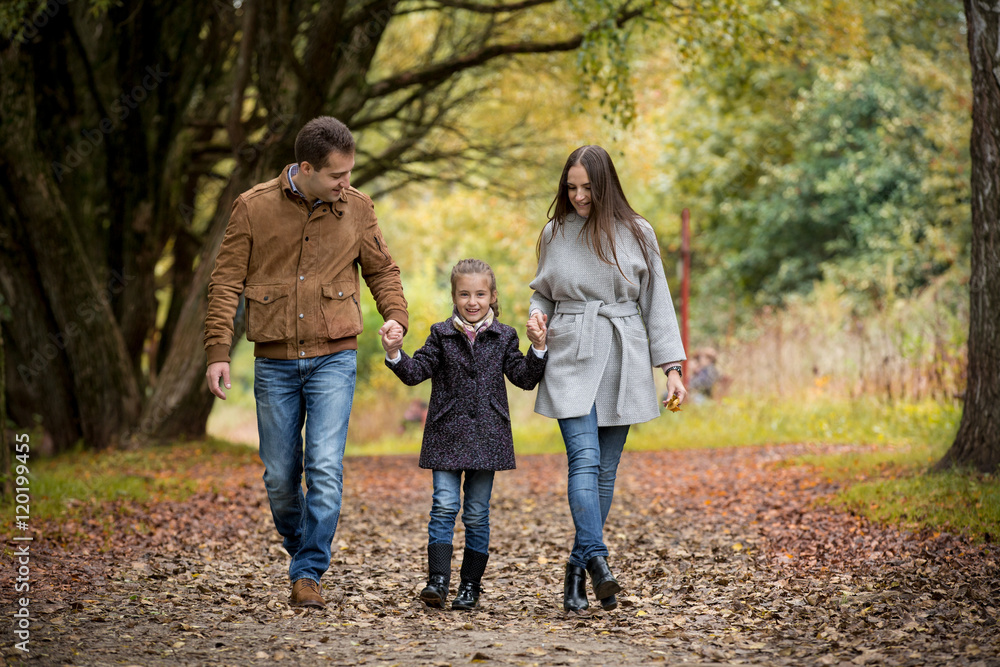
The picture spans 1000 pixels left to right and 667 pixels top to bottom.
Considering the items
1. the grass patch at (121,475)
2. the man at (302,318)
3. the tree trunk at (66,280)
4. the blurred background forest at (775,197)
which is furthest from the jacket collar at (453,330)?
the tree trunk at (66,280)

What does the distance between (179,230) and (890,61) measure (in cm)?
1317

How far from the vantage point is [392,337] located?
3.96 meters

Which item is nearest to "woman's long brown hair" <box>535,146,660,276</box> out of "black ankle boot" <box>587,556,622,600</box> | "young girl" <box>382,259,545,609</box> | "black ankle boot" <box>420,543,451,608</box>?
"young girl" <box>382,259,545,609</box>

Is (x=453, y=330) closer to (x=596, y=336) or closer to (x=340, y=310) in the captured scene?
(x=340, y=310)

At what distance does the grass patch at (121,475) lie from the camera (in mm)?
6402

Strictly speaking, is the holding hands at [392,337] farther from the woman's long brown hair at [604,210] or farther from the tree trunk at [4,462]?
the tree trunk at [4,462]

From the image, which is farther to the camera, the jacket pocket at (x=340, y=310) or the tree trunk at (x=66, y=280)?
the tree trunk at (x=66, y=280)

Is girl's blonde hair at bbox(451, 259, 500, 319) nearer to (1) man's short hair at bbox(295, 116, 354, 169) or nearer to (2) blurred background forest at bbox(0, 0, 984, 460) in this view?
(1) man's short hair at bbox(295, 116, 354, 169)

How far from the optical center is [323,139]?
13.4 ft

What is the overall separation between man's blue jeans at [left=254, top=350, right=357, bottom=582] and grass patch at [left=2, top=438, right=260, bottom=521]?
2.42 metres

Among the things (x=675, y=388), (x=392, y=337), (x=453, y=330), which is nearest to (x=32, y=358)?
(x=453, y=330)

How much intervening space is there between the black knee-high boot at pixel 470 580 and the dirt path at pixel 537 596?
0.09m

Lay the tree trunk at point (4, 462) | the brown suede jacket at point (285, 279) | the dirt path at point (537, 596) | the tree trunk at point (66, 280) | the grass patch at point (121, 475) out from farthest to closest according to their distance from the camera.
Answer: the tree trunk at point (66, 280), the grass patch at point (121, 475), the tree trunk at point (4, 462), the brown suede jacket at point (285, 279), the dirt path at point (537, 596)

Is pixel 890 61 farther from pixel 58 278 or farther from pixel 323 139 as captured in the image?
pixel 323 139
